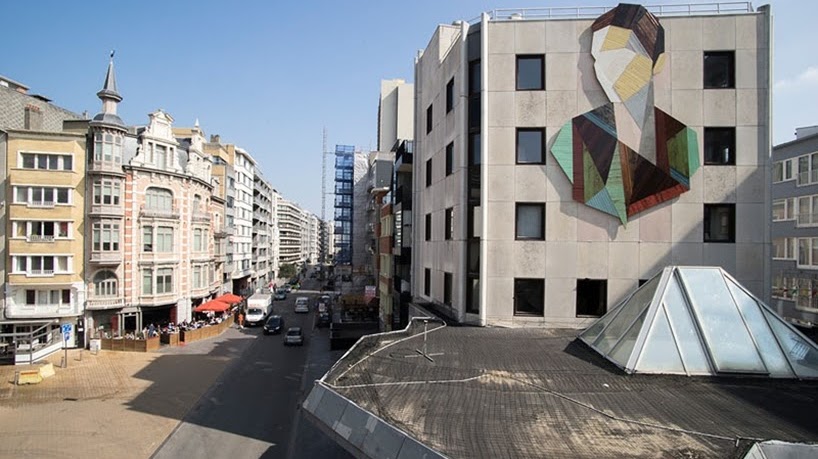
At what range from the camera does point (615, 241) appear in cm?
1797

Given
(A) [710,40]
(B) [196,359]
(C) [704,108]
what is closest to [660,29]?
(A) [710,40]

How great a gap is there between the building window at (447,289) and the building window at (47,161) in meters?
30.0

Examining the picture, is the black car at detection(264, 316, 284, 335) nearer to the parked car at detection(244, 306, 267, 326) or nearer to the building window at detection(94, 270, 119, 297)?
the parked car at detection(244, 306, 267, 326)

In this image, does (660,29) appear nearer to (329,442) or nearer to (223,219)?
(329,442)

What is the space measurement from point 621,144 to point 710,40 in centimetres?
485

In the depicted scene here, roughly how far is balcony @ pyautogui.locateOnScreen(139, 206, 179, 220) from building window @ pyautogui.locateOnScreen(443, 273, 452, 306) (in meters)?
28.4

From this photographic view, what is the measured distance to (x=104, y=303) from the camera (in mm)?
36688

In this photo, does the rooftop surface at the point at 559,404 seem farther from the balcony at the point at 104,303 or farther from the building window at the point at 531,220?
the balcony at the point at 104,303

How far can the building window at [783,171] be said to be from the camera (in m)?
31.8

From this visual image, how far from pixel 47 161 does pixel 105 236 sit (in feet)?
21.0

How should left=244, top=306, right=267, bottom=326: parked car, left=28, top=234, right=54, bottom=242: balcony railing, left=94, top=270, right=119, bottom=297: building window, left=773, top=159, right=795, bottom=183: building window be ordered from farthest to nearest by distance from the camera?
left=244, top=306, right=267, bottom=326: parked car → left=94, top=270, right=119, bottom=297: building window → left=28, top=234, right=54, bottom=242: balcony railing → left=773, top=159, right=795, bottom=183: building window

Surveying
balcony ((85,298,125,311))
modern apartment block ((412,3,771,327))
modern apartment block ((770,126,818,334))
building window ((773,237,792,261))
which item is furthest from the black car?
building window ((773,237,792,261))

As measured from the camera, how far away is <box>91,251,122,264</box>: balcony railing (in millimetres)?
36031

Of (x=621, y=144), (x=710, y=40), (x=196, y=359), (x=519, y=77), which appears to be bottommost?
(x=196, y=359)
